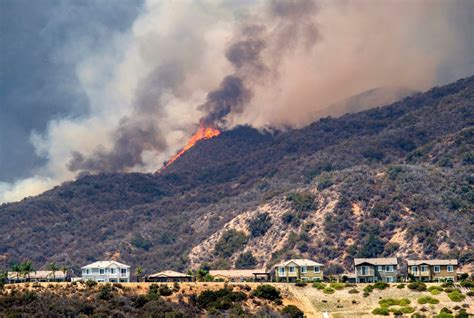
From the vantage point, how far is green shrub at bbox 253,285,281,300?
145m

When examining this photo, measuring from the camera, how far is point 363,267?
173 meters

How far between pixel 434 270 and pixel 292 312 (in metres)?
44.3

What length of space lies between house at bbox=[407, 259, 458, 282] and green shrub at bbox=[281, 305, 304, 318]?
39922 mm

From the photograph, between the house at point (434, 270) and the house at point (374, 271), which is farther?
the house at point (374, 271)

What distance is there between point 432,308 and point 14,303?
213ft

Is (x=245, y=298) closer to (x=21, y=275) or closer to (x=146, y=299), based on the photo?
(x=146, y=299)

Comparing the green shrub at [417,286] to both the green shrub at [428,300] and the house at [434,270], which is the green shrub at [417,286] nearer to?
the green shrub at [428,300]

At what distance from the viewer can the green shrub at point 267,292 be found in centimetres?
14475

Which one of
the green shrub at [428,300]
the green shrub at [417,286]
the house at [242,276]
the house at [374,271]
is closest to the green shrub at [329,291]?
the green shrub at [417,286]

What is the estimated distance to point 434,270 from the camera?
170 metres

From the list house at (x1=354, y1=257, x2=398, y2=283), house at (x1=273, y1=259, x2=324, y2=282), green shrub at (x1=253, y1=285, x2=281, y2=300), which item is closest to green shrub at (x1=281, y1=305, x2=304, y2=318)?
green shrub at (x1=253, y1=285, x2=281, y2=300)

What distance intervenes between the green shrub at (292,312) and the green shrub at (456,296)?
2499 cm

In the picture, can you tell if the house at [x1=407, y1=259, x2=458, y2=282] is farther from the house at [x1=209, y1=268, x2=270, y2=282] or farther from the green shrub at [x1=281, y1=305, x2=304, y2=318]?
the green shrub at [x1=281, y1=305, x2=304, y2=318]

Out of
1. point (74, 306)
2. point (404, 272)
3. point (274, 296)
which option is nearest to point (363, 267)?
point (404, 272)
